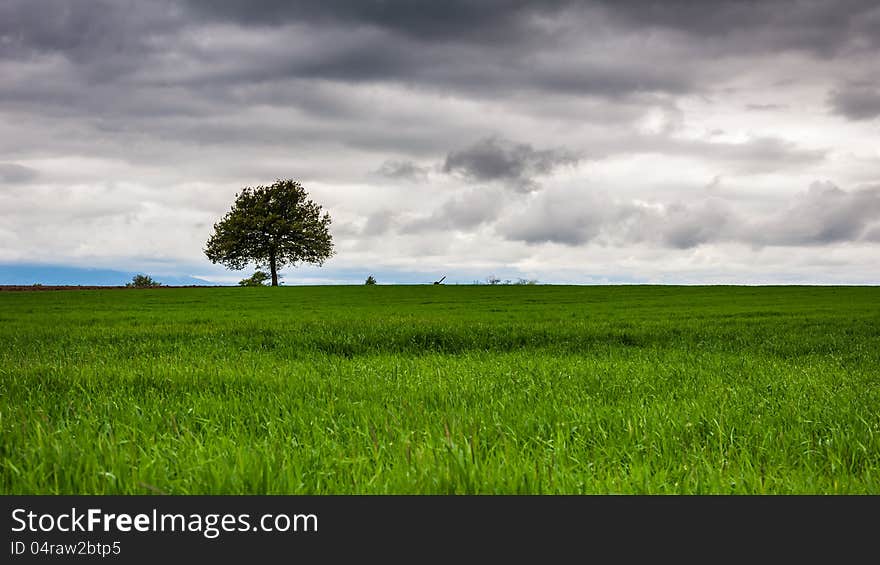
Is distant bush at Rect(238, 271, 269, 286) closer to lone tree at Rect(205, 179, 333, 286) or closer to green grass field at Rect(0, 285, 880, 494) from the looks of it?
lone tree at Rect(205, 179, 333, 286)

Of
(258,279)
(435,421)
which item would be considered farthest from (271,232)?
(435,421)

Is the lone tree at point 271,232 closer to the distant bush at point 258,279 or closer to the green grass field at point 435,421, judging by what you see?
the distant bush at point 258,279

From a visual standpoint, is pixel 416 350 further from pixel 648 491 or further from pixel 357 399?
pixel 648 491

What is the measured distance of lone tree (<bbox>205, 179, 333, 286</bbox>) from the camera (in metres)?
74.4

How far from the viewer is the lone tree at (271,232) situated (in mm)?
74438

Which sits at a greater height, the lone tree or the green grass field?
the lone tree

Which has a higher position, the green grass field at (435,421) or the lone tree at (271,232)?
the lone tree at (271,232)

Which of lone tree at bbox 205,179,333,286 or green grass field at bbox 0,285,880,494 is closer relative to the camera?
green grass field at bbox 0,285,880,494

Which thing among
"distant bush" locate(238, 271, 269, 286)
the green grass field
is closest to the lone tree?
"distant bush" locate(238, 271, 269, 286)

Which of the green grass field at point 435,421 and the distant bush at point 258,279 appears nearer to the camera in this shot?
the green grass field at point 435,421

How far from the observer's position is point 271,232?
249ft

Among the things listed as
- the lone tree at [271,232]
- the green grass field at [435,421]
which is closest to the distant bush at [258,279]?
the lone tree at [271,232]

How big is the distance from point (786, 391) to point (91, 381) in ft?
28.8
